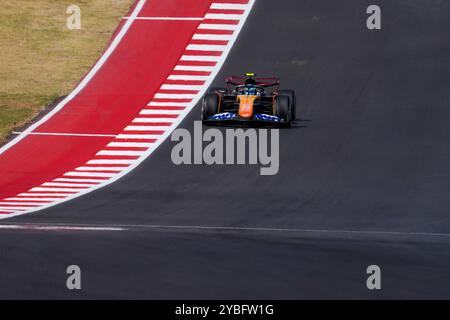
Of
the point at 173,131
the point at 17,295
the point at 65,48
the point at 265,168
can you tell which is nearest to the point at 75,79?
the point at 65,48

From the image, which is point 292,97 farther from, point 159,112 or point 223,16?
point 223,16

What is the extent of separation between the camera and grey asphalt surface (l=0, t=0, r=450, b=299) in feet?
54.0

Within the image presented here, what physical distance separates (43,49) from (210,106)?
35.8 ft

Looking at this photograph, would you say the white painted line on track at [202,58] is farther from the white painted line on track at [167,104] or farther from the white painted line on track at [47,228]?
the white painted line on track at [47,228]

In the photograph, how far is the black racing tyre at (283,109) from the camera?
99.2ft

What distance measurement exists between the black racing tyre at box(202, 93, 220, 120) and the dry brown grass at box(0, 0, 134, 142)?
4927 millimetres

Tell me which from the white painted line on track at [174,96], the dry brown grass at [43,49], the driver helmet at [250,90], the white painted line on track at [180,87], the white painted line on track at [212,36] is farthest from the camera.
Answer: the white painted line on track at [212,36]

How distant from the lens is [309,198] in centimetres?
2388

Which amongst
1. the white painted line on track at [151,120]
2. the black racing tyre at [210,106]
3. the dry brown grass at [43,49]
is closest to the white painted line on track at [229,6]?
the dry brown grass at [43,49]

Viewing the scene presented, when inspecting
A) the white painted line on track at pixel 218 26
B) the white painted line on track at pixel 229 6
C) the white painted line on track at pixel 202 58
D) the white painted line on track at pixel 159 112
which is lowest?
the white painted line on track at pixel 159 112

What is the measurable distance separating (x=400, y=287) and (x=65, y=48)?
2521 cm

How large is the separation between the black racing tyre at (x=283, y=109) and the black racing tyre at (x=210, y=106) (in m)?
1.56
